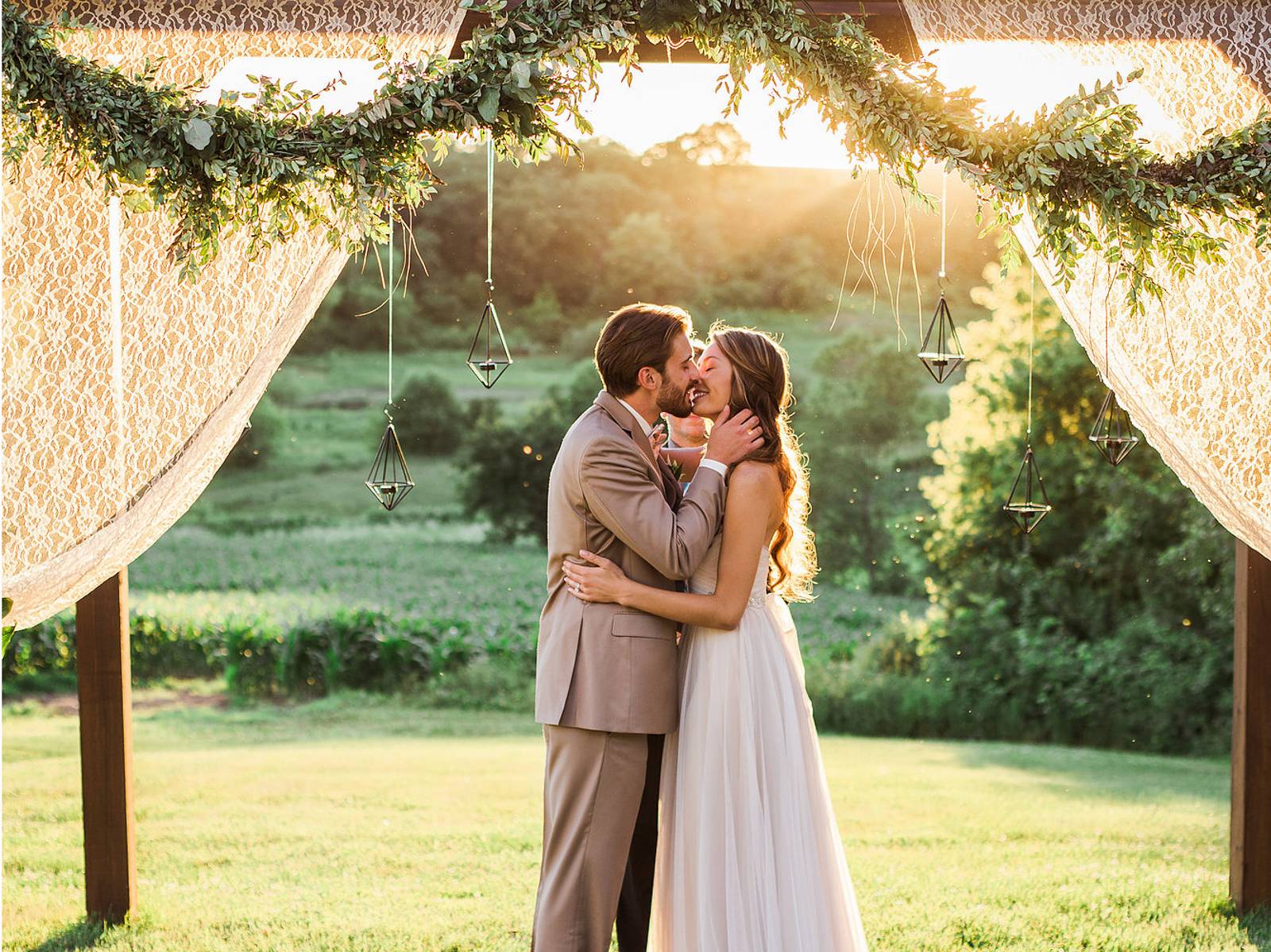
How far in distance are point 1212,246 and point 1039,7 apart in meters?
0.78

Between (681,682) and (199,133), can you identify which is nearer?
(199,133)

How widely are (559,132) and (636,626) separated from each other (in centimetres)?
112

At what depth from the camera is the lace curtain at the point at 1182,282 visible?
9.76ft

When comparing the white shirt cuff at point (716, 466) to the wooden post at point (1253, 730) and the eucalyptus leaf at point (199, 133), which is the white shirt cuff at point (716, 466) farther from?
the wooden post at point (1253, 730)

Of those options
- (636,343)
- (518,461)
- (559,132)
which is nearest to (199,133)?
(559,132)

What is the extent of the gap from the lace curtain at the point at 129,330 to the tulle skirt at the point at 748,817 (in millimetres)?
1290

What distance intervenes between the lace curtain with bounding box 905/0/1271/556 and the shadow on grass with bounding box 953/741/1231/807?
3281 mm

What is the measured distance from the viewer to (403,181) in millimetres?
2672

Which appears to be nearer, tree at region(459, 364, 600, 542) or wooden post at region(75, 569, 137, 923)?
wooden post at region(75, 569, 137, 923)

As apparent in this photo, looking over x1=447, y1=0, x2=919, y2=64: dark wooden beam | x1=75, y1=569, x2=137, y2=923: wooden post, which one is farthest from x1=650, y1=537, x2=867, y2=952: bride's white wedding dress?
x1=75, y1=569, x2=137, y2=923: wooden post

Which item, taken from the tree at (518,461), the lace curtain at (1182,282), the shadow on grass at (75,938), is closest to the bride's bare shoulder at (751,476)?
the lace curtain at (1182,282)

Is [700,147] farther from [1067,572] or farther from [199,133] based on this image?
[199,133]

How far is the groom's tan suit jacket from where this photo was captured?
2.69 m

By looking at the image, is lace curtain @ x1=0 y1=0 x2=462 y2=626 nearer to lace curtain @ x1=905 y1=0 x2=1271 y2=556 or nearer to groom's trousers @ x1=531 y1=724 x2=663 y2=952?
groom's trousers @ x1=531 y1=724 x2=663 y2=952
